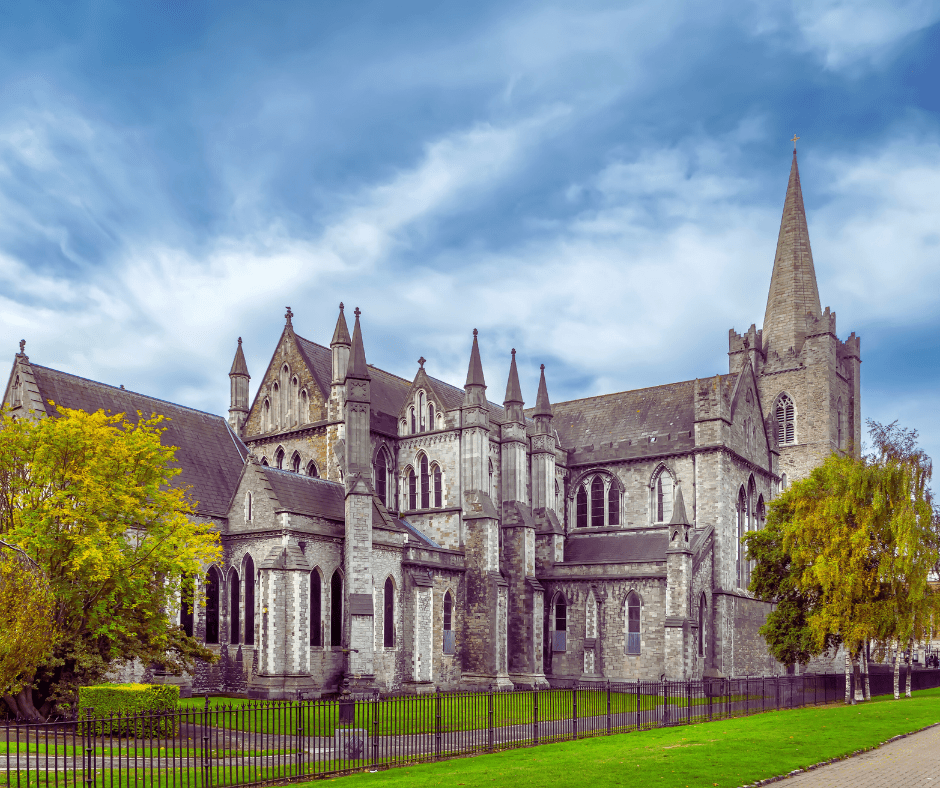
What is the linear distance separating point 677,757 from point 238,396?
35056mm

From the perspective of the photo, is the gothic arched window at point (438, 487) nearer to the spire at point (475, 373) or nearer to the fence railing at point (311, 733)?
→ the spire at point (475, 373)

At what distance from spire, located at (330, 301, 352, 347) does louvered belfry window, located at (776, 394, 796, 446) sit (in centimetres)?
4169

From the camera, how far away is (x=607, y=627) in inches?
1729

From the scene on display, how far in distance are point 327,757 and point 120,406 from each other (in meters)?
24.8

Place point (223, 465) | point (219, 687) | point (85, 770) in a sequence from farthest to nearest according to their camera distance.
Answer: point (223, 465) → point (219, 687) → point (85, 770)

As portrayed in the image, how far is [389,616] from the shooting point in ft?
126

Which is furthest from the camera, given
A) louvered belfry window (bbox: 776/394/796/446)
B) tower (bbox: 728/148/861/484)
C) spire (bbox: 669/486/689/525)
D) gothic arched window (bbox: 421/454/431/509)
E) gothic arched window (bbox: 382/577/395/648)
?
louvered belfry window (bbox: 776/394/796/446)

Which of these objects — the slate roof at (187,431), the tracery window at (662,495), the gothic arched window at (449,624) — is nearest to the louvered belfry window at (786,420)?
the tracery window at (662,495)

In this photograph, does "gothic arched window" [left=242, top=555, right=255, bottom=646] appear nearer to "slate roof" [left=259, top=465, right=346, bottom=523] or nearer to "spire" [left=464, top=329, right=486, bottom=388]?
"slate roof" [left=259, top=465, right=346, bottom=523]

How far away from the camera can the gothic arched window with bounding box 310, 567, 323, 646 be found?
118 ft

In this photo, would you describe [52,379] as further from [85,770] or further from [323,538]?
[85,770]

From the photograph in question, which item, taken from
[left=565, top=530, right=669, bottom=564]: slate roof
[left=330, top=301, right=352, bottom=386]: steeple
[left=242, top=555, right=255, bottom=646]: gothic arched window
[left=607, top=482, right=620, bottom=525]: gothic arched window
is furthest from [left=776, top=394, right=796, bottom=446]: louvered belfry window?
[left=242, top=555, right=255, bottom=646]: gothic arched window

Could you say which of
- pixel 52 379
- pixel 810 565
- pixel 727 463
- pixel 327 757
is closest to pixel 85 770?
pixel 327 757

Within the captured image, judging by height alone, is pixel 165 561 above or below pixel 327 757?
above
